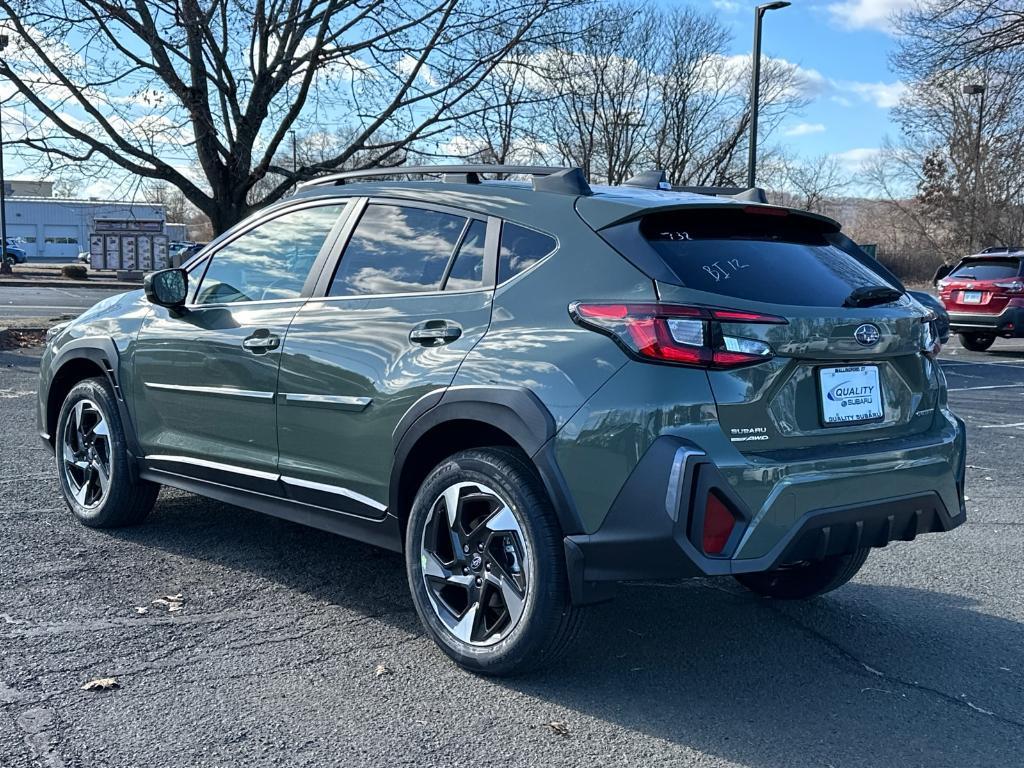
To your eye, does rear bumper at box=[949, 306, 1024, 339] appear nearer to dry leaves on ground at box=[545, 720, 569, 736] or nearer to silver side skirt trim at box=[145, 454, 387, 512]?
silver side skirt trim at box=[145, 454, 387, 512]

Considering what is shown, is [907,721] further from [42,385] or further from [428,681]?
[42,385]

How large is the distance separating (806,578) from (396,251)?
2253mm

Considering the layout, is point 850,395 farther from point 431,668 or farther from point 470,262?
point 431,668

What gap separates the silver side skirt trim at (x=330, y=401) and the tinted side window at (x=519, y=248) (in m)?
0.73

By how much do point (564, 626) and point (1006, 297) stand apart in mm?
16832

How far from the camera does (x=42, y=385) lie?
577 cm

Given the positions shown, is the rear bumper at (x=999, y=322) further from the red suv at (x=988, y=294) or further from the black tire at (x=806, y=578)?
the black tire at (x=806, y=578)

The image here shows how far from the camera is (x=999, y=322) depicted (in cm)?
1769

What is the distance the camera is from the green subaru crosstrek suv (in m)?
3.17

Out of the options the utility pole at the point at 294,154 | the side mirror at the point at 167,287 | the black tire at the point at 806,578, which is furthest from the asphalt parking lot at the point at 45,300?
the black tire at the point at 806,578

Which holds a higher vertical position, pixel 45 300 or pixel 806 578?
pixel 45 300

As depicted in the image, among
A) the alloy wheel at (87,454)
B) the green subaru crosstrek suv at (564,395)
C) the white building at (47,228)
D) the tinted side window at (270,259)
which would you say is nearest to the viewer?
the green subaru crosstrek suv at (564,395)

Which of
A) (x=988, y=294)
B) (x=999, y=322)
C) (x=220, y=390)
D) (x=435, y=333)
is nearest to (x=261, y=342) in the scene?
(x=220, y=390)

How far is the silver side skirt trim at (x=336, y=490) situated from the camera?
395cm
